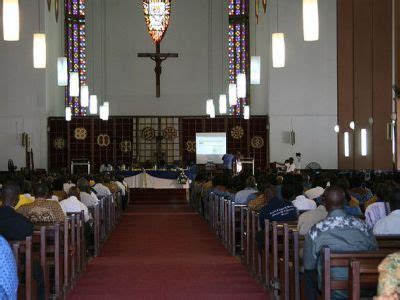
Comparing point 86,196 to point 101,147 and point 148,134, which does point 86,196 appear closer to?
point 101,147

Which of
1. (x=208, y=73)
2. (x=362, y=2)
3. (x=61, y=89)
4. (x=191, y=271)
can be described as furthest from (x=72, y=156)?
(x=191, y=271)

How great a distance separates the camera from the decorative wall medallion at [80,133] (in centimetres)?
3014

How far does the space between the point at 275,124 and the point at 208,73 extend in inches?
160

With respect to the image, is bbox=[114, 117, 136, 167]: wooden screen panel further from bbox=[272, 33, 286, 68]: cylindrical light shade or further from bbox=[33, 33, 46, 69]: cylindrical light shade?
bbox=[272, 33, 286, 68]: cylindrical light shade

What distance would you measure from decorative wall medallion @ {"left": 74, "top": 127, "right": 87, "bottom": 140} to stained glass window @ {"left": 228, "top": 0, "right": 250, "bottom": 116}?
21.7 ft

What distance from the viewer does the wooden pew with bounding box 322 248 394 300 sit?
509 cm

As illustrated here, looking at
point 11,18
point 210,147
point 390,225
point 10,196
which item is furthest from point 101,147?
point 390,225

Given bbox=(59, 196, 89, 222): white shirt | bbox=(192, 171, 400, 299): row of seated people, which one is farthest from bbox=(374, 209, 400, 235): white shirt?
bbox=(59, 196, 89, 222): white shirt

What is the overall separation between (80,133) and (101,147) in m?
0.99

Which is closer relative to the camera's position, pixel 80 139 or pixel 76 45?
pixel 80 139

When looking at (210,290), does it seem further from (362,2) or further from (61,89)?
(61,89)

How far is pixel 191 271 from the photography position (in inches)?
378

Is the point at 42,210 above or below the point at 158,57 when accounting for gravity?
below

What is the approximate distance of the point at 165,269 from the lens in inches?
385
